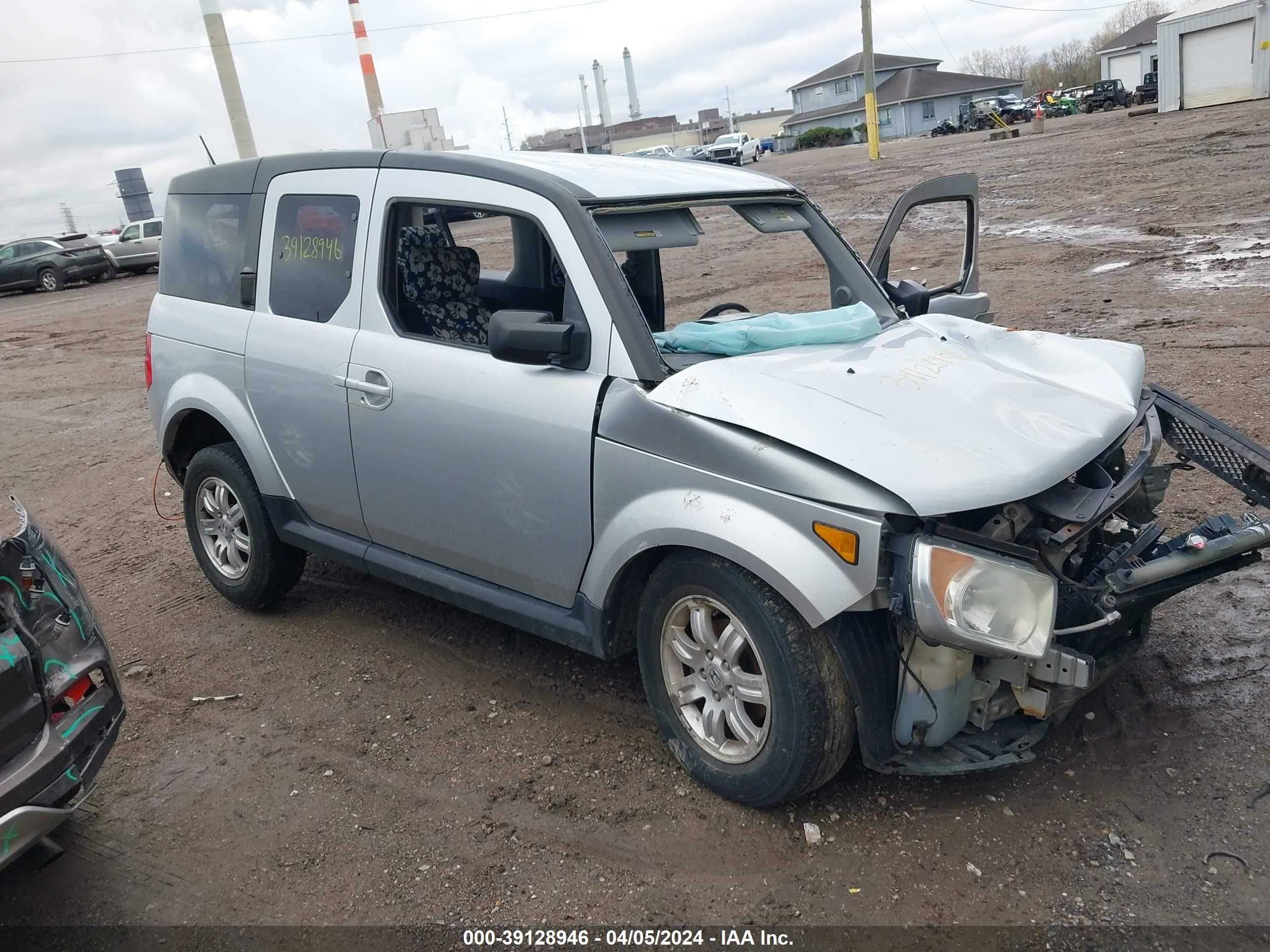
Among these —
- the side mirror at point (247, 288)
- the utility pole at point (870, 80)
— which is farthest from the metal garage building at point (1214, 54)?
the side mirror at point (247, 288)

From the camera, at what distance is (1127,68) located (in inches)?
2295

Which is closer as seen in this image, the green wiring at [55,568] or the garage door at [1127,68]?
the green wiring at [55,568]

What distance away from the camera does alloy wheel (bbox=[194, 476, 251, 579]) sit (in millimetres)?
4922

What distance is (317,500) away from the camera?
4434 millimetres

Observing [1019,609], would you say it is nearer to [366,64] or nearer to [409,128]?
[409,128]

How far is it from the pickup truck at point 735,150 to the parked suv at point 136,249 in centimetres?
2545

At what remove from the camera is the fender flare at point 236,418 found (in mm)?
4582

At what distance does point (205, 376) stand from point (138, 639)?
1.34m

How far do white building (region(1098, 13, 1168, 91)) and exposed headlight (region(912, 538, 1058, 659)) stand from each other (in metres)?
59.9

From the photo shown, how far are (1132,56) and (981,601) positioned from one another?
215ft

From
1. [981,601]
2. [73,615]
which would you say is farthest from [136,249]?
[981,601]

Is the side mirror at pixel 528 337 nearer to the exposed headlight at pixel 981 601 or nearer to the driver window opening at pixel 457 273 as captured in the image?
the driver window opening at pixel 457 273

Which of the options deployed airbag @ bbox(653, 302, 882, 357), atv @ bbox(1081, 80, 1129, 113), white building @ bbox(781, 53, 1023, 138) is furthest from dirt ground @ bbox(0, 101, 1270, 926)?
white building @ bbox(781, 53, 1023, 138)

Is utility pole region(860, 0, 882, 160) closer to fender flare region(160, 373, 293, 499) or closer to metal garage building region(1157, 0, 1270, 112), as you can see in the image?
metal garage building region(1157, 0, 1270, 112)
